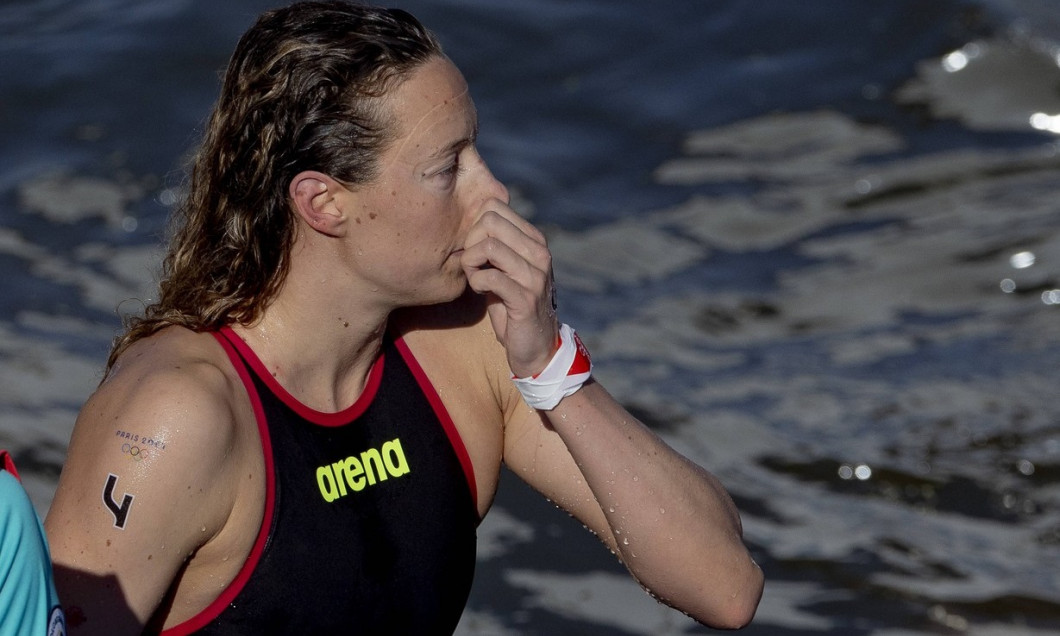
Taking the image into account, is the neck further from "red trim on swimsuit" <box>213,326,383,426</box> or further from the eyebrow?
the eyebrow

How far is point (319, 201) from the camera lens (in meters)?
3.11

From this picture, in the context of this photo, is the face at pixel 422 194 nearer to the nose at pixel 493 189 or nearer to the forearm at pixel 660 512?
the nose at pixel 493 189

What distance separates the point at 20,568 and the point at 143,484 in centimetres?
70

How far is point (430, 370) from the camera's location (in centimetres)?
351

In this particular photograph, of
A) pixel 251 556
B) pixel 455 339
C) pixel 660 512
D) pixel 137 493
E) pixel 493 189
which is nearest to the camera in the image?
pixel 137 493

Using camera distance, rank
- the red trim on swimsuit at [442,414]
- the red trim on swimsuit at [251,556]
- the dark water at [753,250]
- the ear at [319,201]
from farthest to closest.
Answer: the dark water at [753,250]
the red trim on swimsuit at [442,414]
the ear at [319,201]
the red trim on swimsuit at [251,556]

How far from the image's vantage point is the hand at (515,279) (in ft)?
10.1

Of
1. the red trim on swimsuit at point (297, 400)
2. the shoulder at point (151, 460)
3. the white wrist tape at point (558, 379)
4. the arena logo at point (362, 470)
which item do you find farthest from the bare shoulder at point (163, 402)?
the white wrist tape at point (558, 379)

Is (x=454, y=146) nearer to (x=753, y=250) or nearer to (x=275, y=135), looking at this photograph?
(x=275, y=135)

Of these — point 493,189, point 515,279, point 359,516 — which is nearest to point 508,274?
point 515,279

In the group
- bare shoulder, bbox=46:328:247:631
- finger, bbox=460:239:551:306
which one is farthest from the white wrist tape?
bare shoulder, bbox=46:328:247:631

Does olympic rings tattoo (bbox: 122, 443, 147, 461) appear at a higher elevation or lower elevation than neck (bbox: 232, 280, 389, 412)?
higher

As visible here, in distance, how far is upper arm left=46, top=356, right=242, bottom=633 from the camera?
2.74 meters

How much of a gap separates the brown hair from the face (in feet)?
0.14
